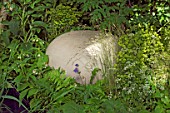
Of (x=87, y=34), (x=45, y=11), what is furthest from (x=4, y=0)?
(x=87, y=34)

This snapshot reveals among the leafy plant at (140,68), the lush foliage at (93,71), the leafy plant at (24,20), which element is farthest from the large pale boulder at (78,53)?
the leafy plant at (24,20)

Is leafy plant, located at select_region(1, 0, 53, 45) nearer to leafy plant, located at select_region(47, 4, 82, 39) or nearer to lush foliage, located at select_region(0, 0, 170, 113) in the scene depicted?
lush foliage, located at select_region(0, 0, 170, 113)

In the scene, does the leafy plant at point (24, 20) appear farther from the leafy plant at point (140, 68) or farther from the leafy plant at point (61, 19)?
the leafy plant at point (140, 68)

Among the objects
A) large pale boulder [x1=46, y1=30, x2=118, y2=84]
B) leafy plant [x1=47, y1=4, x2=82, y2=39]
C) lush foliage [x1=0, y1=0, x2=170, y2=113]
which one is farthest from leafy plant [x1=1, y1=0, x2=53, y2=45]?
large pale boulder [x1=46, y1=30, x2=118, y2=84]

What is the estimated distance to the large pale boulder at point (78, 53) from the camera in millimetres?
5074

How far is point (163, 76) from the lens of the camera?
14.3ft

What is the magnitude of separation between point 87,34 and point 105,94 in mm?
985

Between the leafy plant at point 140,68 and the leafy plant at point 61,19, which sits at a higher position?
the leafy plant at point 61,19

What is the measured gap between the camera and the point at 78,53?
204 inches

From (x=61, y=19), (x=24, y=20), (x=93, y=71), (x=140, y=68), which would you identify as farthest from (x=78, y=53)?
(x=24, y=20)

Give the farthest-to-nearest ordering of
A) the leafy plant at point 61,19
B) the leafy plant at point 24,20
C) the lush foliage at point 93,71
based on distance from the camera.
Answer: the leafy plant at point 61,19
the leafy plant at point 24,20
the lush foliage at point 93,71

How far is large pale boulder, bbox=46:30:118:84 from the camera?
200 inches

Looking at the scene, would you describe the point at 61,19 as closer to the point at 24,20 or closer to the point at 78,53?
the point at 24,20

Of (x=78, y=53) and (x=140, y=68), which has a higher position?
(x=78, y=53)
